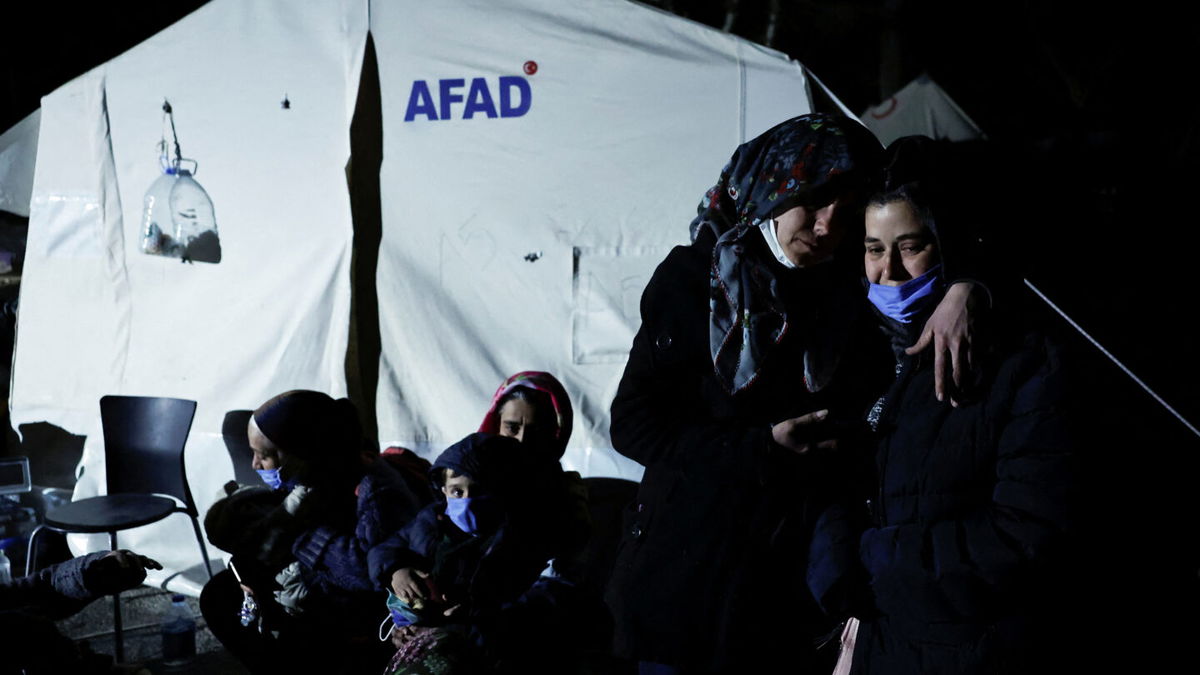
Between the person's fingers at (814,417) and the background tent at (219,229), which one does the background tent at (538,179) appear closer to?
the background tent at (219,229)

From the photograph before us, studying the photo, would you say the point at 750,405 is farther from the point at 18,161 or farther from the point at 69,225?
the point at 18,161

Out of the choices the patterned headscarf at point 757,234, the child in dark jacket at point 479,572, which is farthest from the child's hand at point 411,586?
the patterned headscarf at point 757,234

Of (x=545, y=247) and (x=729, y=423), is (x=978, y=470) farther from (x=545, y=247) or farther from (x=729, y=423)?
(x=545, y=247)

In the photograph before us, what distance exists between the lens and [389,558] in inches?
109

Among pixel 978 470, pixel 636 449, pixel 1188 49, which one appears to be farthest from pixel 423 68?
pixel 1188 49

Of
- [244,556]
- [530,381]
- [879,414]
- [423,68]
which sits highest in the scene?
[423,68]

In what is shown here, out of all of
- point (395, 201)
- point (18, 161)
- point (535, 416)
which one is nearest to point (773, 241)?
point (535, 416)

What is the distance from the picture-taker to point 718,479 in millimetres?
1624

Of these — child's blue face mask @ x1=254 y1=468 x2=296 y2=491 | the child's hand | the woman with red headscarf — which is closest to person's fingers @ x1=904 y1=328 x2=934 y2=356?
the child's hand

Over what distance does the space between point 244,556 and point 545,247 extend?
1.67 m

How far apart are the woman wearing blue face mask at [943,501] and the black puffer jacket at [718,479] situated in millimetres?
91

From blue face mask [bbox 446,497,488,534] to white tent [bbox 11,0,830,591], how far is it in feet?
4.58

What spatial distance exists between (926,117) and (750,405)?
661cm

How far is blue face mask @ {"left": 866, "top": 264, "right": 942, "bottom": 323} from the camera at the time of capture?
1562 millimetres
